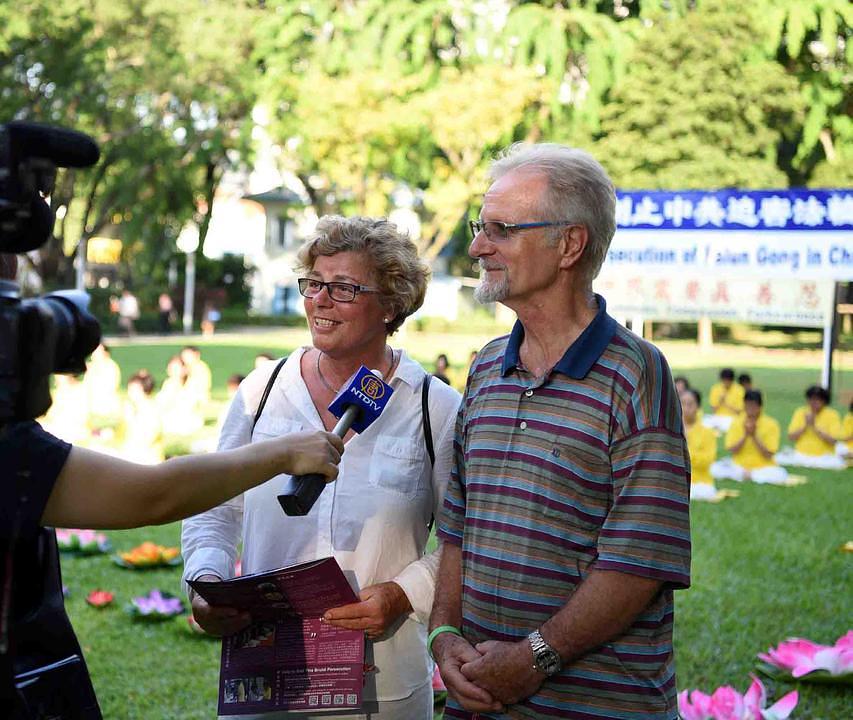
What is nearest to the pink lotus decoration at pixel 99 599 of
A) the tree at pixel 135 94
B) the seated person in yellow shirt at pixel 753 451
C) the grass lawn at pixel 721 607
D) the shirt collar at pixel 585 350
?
the grass lawn at pixel 721 607

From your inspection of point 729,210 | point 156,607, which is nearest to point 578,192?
point 156,607

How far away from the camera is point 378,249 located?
288 cm

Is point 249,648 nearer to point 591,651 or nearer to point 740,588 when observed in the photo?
point 591,651

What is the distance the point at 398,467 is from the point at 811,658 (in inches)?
110

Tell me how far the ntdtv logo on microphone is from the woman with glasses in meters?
0.18

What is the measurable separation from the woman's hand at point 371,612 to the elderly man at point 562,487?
174 millimetres

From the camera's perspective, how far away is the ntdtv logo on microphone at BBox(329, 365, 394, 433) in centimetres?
257

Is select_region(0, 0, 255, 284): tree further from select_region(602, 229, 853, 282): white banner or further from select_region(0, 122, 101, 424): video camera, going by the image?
select_region(0, 122, 101, 424): video camera

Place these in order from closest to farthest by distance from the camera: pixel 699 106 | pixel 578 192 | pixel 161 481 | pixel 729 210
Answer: pixel 161 481 → pixel 578 192 → pixel 729 210 → pixel 699 106

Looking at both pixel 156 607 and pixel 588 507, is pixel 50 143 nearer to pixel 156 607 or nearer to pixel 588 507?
pixel 588 507

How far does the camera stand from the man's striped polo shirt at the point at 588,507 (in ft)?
7.23

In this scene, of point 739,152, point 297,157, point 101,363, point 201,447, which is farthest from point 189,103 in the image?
point 201,447

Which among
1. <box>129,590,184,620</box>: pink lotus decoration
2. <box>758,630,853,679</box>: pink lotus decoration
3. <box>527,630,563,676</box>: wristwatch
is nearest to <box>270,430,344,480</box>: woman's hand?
<box>527,630,563,676</box>: wristwatch

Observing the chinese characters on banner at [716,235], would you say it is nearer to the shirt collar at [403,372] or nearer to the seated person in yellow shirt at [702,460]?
the seated person in yellow shirt at [702,460]
